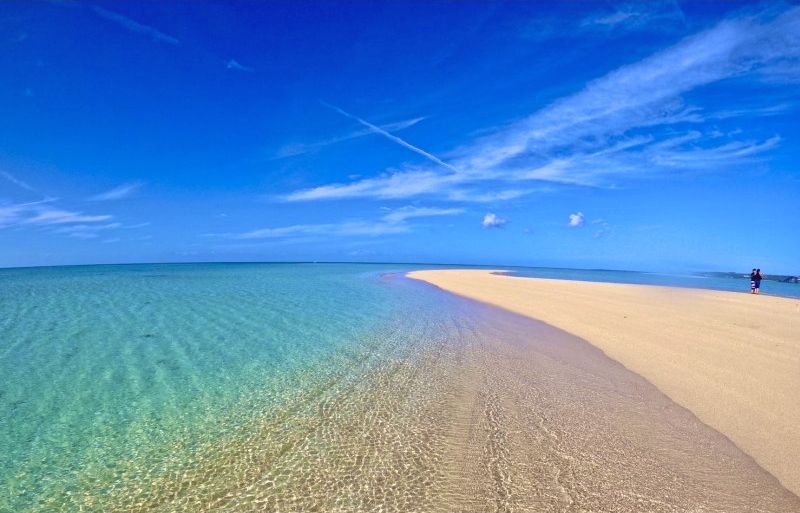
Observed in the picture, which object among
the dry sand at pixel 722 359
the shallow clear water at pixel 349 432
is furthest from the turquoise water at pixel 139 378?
the dry sand at pixel 722 359

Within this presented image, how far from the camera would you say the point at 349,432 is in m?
5.31

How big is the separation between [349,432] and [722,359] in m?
8.83

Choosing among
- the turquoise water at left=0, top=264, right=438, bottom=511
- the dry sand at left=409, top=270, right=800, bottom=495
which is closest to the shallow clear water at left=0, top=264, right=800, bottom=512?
the turquoise water at left=0, top=264, right=438, bottom=511

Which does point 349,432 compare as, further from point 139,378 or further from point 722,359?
point 722,359

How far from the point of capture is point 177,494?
12.8 ft

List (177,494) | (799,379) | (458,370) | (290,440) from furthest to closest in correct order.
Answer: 1. (458,370)
2. (799,379)
3. (290,440)
4. (177,494)

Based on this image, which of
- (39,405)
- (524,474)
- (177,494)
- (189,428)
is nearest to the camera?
(177,494)

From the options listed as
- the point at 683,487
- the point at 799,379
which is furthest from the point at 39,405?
the point at 799,379

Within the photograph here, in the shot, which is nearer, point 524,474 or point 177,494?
point 177,494

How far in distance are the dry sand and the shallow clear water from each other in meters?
0.47

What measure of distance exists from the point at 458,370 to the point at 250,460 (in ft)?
15.2

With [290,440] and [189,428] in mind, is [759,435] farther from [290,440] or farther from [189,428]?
[189,428]

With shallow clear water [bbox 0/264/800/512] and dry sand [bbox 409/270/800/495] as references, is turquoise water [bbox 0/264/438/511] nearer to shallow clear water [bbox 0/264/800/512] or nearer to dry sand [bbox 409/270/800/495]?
shallow clear water [bbox 0/264/800/512]

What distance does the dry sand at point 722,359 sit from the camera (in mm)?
5234
